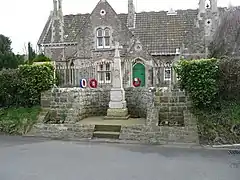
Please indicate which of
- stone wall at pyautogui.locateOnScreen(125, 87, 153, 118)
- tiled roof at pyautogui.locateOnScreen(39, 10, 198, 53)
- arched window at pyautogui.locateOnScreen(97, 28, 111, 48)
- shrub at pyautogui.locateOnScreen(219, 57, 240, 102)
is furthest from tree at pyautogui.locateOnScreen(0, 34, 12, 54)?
shrub at pyautogui.locateOnScreen(219, 57, 240, 102)

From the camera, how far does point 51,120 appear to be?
1291 centimetres

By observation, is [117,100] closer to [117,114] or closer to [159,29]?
[117,114]

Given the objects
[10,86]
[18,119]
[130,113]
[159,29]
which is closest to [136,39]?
[159,29]

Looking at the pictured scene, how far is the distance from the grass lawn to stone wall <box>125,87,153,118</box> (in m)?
4.30

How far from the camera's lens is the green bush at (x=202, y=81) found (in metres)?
11.3

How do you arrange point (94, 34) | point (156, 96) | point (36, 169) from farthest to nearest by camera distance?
point (94, 34), point (156, 96), point (36, 169)

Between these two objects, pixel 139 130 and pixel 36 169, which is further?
pixel 139 130

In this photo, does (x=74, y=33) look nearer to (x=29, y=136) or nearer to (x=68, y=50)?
(x=68, y=50)

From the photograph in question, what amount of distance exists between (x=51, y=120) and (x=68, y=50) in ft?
55.2

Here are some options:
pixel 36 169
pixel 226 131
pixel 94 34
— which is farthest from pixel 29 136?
pixel 94 34

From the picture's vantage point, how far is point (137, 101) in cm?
1486

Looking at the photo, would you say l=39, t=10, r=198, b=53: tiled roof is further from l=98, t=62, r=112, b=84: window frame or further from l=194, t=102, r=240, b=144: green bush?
l=194, t=102, r=240, b=144: green bush

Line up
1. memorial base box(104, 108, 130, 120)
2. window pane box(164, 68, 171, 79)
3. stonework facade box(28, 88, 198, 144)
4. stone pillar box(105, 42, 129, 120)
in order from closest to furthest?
1. stonework facade box(28, 88, 198, 144)
2. memorial base box(104, 108, 130, 120)
3. stone pillar box(105, 42, 129, 120)
4. window pane box(164, 68, 171, 79)

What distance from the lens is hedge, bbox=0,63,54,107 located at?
13375mm
